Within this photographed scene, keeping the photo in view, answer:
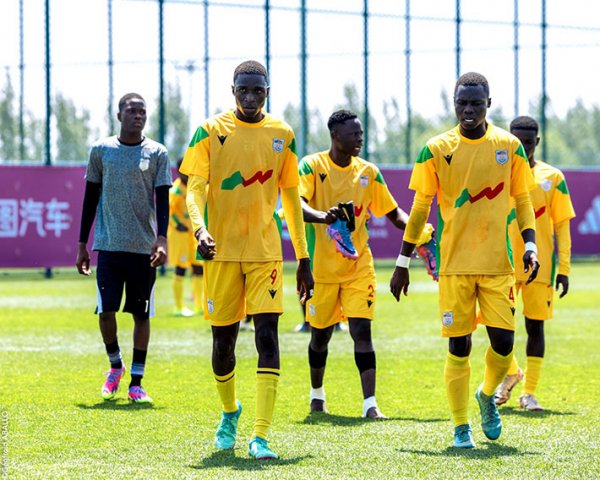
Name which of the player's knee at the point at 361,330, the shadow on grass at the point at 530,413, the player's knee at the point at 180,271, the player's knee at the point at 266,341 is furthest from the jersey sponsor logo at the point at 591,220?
the player's knee at the point at 266,341

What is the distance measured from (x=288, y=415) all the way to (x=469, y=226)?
7.43ft

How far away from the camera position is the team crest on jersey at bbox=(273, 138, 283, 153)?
24.2 ft

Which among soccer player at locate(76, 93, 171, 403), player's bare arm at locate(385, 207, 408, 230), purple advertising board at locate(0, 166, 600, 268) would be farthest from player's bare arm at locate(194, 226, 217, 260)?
purple advertising board at locate(0, 166, 600, 268)

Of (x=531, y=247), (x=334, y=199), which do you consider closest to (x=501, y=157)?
(x=531, y=247)

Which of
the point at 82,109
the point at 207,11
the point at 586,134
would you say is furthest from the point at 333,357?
the point at 586,134

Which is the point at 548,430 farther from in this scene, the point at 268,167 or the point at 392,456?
the point at 268,167

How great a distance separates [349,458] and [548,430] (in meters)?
1.82

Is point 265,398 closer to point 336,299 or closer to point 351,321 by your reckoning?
point 351,321

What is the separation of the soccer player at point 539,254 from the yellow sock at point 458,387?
185 cm

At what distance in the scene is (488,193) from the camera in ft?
24.5

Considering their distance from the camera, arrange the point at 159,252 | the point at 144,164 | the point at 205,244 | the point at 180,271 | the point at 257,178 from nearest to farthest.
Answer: the point at 205,244 → the point at 257,178 → the point at 159,252 → the point at 144,164 → the point at 180,271

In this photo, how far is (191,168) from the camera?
7.23m

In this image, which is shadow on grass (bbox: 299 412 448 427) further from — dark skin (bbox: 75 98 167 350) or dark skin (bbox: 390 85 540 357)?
dark skin (bbox: 75 98 167 350)

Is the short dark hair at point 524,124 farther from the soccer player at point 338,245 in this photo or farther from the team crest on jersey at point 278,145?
the team crest on jersey at point 278,145
